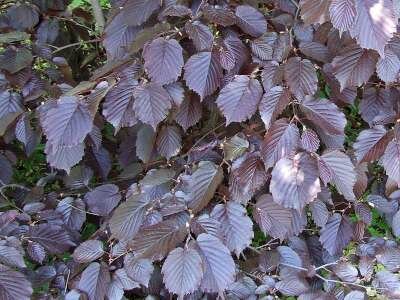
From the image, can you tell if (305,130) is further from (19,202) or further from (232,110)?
(19,202)

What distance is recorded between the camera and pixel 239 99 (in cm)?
136

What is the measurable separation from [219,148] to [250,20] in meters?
0.37

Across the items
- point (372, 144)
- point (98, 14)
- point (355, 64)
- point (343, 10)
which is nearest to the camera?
point (343, 10)

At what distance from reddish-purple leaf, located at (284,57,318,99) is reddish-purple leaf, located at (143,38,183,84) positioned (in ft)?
0.92

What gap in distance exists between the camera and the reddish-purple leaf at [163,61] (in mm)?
1325

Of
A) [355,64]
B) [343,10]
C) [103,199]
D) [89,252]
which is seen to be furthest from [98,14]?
[343,10]

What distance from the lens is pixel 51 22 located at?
7.23 ft

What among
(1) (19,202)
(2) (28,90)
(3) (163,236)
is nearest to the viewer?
(3) (163,236)

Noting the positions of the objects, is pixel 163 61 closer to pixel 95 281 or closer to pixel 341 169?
pixel 341 169

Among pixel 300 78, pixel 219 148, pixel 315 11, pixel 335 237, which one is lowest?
pixel 335 237

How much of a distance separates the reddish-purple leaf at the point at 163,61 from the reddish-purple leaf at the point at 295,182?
343mm

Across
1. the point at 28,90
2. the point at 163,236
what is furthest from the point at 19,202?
the point at 163,236

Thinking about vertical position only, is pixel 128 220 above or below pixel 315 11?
below

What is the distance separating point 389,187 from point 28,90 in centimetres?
127
